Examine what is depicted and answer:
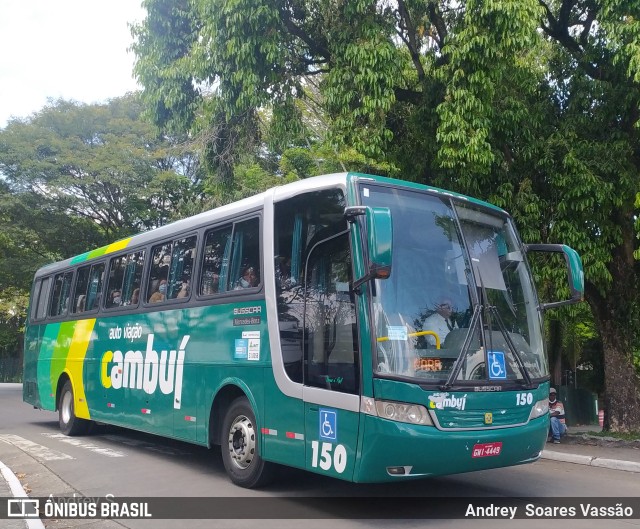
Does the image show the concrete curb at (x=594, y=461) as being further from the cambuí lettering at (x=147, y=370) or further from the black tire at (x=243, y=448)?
the cambuí lettering at (x=147, y=370)

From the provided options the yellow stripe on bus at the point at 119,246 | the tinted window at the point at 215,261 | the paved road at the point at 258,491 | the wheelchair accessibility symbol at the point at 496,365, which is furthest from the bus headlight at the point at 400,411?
the yellow stripe on bus at the point at 119,246

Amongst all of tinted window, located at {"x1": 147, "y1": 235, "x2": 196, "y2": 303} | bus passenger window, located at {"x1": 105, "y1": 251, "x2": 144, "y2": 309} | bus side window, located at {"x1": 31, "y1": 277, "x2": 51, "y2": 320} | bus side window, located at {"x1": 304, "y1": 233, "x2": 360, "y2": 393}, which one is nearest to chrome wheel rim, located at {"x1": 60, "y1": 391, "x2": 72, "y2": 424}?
bus side window, located at {"x1": 31, "y1": 277, "x2": 51, "y2": 320}

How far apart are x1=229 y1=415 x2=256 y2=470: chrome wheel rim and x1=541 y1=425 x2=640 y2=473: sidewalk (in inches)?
215

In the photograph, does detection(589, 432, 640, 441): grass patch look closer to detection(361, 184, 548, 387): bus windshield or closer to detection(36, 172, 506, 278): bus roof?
detection(361, 184, 548, 387): bus windshield

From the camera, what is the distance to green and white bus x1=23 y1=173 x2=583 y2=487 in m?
6.05

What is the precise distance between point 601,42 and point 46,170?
20404mm

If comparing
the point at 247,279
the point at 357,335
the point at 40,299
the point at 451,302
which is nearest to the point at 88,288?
the point at 40,299

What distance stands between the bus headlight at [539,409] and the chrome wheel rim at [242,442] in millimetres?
2961

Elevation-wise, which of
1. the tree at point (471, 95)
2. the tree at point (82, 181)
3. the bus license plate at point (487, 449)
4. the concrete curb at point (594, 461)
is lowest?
the concrete curb at point (594, 461)

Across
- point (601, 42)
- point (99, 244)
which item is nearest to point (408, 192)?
point (601, 42)

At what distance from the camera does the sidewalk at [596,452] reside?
32.5 ft

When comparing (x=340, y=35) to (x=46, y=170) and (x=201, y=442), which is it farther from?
(x=46, y=170)

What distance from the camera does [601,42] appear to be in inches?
473

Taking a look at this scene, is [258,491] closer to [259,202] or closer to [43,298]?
[259,202]
